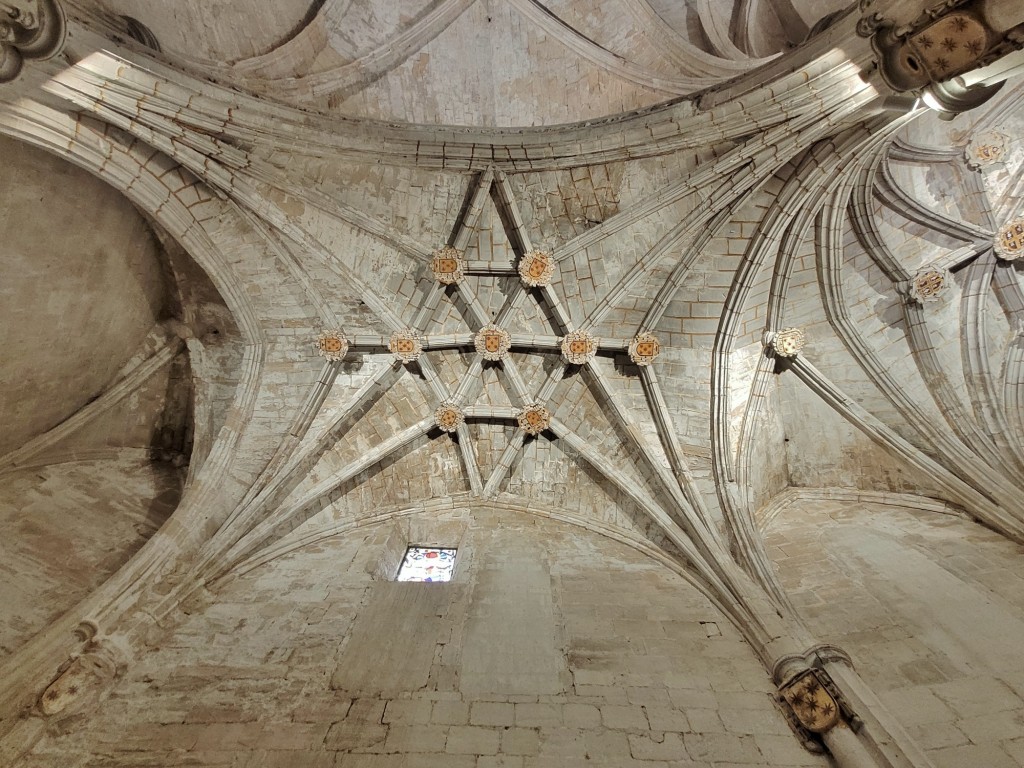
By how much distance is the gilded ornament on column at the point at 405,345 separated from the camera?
7.59m

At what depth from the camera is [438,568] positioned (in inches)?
270

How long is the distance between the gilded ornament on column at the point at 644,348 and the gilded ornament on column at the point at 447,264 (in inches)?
113

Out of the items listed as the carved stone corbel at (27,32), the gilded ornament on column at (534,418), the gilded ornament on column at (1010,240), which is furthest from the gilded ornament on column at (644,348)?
the carved stone corbel at (27,32)

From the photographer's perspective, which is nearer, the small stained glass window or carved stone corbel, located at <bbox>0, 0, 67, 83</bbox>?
carved stone corbel, located at <bbox>0, 0, 67, 83</bbox>

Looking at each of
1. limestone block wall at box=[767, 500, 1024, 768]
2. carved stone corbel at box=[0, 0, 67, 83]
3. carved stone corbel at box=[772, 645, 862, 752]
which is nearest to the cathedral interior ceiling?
limestone block wall at box=[767, 500, 1024, 768]

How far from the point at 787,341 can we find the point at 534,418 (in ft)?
12.8

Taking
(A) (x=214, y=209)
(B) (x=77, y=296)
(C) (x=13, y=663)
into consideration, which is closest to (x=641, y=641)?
(C) (x=13, y=663)

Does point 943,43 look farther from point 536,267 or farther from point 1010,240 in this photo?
point 1010,240

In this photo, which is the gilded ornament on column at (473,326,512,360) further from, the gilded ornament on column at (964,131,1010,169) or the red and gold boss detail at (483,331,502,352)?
the gilded ornament on column at (964,131,1010,169)

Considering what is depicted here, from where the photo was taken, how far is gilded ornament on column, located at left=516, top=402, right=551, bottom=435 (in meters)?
7.92

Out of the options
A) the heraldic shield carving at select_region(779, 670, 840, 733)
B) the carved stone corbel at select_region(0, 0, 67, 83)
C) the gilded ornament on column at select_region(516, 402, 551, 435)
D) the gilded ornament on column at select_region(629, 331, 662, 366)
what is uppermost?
the gilded ornament on column at select_region(629, 331, 662, 366)

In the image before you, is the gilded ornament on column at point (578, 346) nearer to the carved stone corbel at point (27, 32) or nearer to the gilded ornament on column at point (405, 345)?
the gilded ornament on column at point (405, 345)

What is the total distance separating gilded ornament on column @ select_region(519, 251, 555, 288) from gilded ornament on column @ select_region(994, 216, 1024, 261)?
20.3 feet

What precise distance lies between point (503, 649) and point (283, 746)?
2120mm
